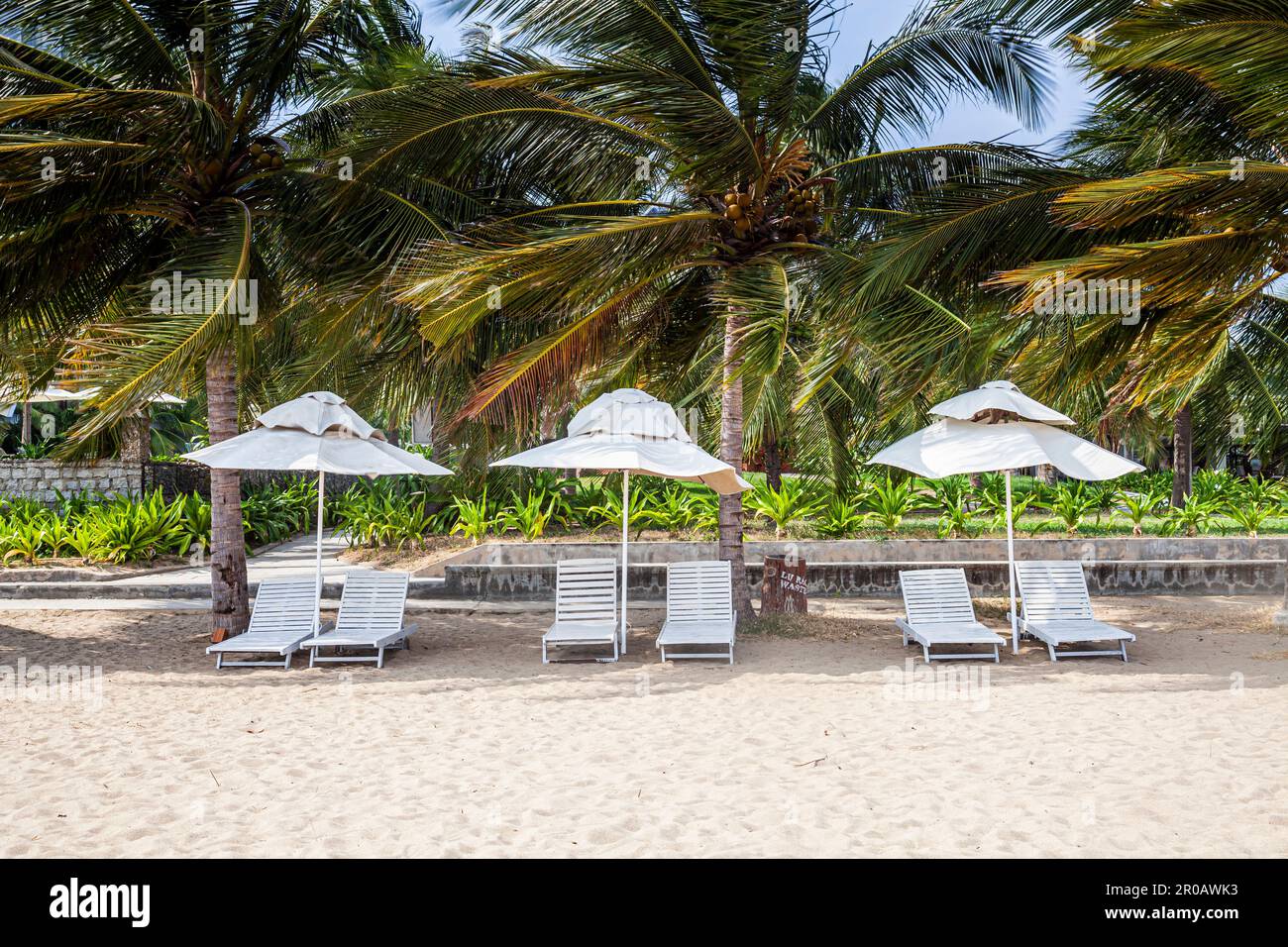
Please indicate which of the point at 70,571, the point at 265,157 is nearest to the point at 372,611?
the point at 265,157

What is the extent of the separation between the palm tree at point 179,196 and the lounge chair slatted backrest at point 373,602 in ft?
4.21

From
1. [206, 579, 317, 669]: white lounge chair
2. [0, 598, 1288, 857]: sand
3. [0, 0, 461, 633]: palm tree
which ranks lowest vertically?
[0, 598, 1288, 857]: sand

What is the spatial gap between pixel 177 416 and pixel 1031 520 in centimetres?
2113

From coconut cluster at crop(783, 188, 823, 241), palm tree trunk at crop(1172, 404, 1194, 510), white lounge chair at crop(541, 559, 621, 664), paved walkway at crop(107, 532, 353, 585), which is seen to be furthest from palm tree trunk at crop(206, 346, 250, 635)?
palm tree trunk at crop(1172, 404, 1194, 510)

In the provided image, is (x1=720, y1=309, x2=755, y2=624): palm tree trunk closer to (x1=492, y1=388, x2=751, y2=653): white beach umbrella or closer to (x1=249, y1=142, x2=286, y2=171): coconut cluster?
(x1=492, y1=388, x2=751, y2=653): white beach umbrella

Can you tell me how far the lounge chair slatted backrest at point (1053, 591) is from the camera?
347 inches

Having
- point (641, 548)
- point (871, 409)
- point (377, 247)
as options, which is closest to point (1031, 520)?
point (871, 409)

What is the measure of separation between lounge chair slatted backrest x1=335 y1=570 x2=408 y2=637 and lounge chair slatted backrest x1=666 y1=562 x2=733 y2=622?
267 cm

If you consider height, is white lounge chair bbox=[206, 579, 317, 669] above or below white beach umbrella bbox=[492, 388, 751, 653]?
below

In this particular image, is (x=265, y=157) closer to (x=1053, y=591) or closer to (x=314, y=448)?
(x=314, y=448)

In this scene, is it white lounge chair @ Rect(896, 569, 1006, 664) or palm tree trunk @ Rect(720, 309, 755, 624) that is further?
palm tree trunk @ Rect(720, 309, 755, 624)

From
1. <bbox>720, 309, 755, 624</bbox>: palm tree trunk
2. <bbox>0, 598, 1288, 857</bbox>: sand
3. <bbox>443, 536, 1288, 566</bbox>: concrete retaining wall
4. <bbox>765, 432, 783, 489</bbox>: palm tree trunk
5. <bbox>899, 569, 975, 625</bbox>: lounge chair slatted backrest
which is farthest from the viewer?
<bbox>765, 432, 783, 489</bbox>: palm tree trunk

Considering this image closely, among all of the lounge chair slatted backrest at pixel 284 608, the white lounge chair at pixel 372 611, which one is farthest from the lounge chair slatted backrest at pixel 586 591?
the lounge chair slatted backrest at pixel 284 608

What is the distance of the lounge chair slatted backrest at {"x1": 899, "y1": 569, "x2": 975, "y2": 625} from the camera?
8727mm
